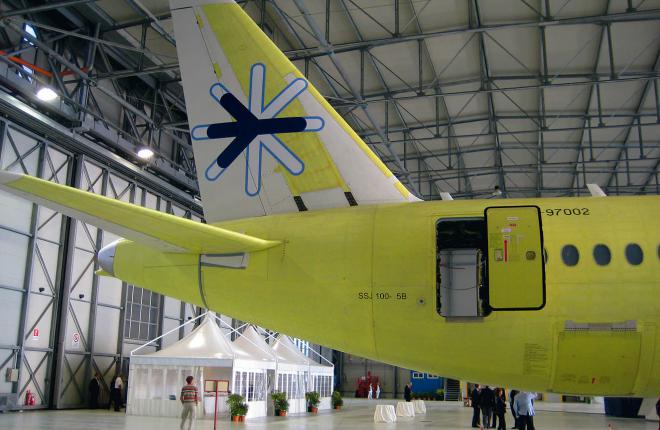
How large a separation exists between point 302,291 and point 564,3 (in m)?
19.8

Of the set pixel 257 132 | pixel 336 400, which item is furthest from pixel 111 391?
pixel 257 132

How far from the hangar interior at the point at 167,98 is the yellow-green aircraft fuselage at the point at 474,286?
44.3 feet

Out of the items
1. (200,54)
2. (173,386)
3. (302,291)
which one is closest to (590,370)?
(302,291)

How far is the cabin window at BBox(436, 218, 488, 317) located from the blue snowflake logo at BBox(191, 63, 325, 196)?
245cm

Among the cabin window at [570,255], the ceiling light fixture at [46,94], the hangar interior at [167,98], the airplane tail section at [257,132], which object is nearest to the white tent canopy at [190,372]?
the hangar interior at [167,98]

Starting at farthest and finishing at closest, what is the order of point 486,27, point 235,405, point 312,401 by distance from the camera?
point 312,401
point 235,405
point 486,27

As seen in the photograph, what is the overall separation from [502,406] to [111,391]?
1959cm

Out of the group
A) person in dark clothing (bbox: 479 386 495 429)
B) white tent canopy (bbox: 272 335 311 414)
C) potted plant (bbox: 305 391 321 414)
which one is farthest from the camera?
potted plant (bbox: 305 391 321 414)

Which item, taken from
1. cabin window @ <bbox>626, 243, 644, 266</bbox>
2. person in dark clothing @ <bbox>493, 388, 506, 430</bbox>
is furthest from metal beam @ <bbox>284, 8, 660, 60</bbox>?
cabin window @ <bbox>626, 243, 644, 266</bbox>

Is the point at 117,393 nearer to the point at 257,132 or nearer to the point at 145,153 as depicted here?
the point at 145,153

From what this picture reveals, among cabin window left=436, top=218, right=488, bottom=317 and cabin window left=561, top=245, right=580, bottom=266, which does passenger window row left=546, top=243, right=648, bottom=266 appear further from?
cabin window left=436, top=218, right=488, bottom=317

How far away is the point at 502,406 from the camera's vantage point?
22.2m

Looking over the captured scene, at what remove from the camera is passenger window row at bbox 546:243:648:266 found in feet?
24.5

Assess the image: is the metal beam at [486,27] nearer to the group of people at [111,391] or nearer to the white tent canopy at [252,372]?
the white tent canopy at [252,372]
